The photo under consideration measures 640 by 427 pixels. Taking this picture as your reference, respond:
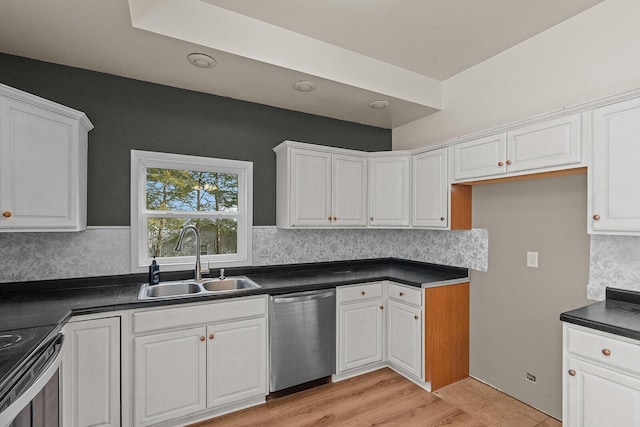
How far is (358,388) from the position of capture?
8.79 feet

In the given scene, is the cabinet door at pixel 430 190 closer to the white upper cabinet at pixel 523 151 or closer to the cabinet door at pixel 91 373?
the white upper cabinet at pixel 523 151

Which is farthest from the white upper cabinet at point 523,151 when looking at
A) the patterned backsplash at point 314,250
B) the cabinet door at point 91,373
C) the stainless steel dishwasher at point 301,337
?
the cabinet door at point 91,373

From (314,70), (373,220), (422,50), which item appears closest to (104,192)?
(314,70)

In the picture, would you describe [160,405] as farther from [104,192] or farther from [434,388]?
[434,388]

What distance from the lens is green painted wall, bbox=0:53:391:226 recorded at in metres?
2.36

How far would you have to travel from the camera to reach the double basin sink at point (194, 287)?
7.89 feet

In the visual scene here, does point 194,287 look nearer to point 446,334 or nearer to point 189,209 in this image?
point 189,209

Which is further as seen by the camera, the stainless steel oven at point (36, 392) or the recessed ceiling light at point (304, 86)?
the recessed ceiling light at point (304, 86)

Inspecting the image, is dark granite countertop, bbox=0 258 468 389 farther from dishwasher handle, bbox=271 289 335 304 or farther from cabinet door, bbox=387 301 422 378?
cabinet door, bbox=387 301 422 378

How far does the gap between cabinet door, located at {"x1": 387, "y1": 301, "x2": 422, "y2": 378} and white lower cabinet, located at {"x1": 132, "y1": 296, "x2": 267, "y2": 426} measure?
120 cm

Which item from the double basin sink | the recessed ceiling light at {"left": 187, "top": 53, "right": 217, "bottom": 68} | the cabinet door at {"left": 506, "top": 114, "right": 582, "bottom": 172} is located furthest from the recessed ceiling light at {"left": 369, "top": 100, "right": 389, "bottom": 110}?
the double basin sink

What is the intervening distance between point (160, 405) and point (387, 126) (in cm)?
340

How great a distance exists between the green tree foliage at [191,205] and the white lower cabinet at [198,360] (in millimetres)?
792

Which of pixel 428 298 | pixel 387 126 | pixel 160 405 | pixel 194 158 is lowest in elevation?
pixel 160 405
